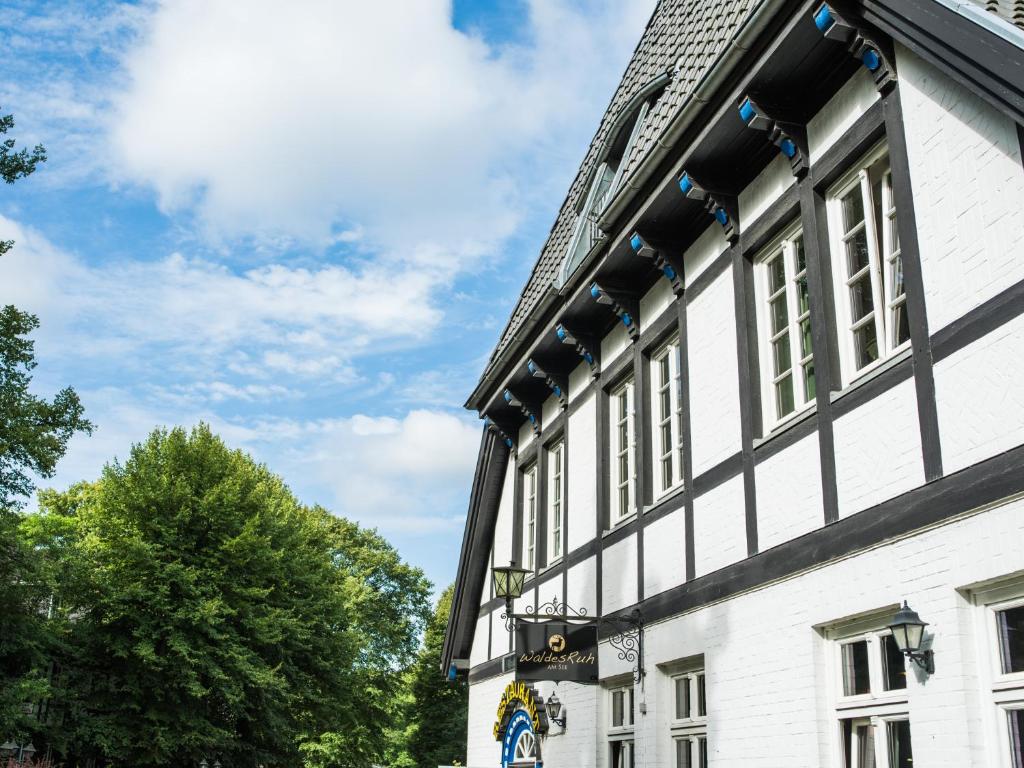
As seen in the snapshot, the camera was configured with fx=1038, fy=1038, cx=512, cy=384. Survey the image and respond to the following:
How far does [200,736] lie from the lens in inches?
857

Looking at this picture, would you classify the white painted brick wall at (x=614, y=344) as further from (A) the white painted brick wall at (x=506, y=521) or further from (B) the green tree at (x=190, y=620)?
(B) the green tree at (x=190, y=620)

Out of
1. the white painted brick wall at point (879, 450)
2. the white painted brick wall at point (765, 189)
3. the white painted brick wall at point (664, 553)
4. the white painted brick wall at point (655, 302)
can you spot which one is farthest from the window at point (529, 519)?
the white painted brick wall at point (879, 450)

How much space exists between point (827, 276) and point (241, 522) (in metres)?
20.1

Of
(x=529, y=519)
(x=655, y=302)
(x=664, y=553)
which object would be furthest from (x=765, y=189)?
(x=529, y=519)

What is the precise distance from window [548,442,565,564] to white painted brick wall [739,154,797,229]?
16.8 feet

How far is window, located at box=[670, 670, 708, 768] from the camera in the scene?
8.66m

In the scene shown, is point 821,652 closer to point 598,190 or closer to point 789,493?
point 789,493

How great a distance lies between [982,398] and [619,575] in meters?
5.64

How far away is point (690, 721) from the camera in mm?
8844

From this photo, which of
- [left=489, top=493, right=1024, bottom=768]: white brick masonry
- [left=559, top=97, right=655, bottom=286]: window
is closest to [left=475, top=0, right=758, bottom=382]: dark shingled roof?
[left=559, top=97, right=655, bottom=286]: window

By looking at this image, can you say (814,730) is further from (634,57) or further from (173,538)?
(173,538)

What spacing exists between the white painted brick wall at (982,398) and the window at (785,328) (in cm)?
170

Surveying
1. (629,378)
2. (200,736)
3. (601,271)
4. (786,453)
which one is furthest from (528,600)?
(200,736)

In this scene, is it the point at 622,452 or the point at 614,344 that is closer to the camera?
the point at 622,452
